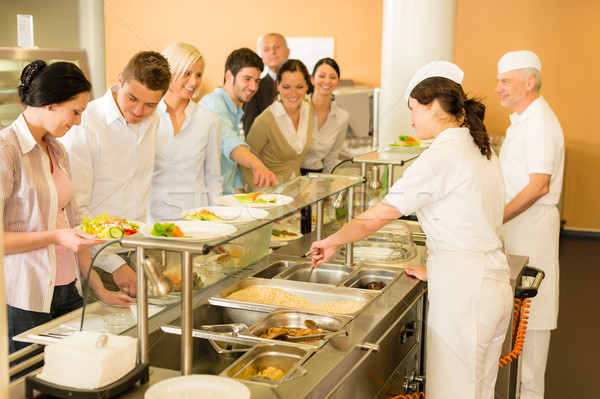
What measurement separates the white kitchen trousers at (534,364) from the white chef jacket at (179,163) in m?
1.79

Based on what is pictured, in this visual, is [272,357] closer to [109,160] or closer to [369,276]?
[369,276]

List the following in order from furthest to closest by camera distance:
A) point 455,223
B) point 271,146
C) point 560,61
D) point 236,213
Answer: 1. point 560,61
2. point 271,146
3. point 455,223
4. point 236,213

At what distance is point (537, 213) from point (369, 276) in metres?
1.27

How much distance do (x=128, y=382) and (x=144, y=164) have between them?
4.64 ft

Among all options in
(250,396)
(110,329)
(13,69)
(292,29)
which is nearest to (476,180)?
(250,396)

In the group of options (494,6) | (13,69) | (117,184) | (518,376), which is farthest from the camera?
(494,6)

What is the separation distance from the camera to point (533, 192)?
338cm

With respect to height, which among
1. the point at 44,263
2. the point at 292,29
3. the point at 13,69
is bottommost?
the point at 44,263

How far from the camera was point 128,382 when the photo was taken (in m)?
1.48

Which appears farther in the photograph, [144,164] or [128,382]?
[144,164]

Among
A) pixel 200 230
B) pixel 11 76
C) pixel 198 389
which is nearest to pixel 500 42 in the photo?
pixel 11 76

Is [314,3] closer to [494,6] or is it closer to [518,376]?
[494,6]

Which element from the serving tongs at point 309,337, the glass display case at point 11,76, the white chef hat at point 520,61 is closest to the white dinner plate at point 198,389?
the serving tongs at point 309,337

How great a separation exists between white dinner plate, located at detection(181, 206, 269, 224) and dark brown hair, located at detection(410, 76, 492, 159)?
699mm
